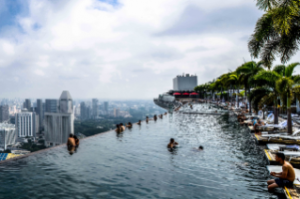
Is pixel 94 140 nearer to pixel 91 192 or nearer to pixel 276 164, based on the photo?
pixel 91 192

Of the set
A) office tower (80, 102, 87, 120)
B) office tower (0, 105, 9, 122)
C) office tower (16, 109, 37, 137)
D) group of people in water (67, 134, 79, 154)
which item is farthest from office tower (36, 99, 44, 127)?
group of people in water (67, 134, 79, 154)

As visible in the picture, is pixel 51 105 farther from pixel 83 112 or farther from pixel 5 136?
pixel 5 136

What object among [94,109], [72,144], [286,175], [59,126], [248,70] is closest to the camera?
[286,175]

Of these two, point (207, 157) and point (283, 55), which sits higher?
point (283, 55)

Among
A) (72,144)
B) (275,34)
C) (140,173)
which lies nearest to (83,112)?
(72,144)

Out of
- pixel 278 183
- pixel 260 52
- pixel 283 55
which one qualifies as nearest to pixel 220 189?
pixel 278 183

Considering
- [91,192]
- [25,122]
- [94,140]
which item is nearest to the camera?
[91,192]

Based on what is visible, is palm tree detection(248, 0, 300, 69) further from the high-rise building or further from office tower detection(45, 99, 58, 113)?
office tower detection(45, 99, 58, 113)
